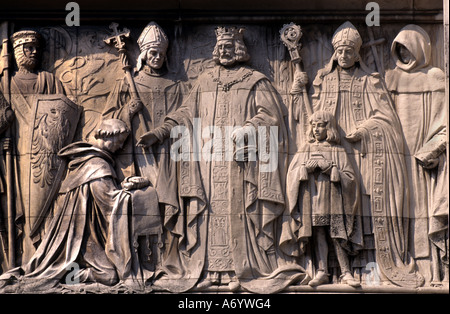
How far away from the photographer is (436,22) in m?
15.3

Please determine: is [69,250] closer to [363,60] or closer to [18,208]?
[18,208]

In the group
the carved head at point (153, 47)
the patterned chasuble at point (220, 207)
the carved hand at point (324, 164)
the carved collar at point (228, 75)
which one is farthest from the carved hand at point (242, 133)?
the carved head at point (153, 47)

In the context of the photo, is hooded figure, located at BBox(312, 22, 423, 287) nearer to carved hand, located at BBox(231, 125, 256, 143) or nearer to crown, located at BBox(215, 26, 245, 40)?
carved hand, located at BBox(231, 125, 256, 143)

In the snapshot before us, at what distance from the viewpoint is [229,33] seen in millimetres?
15164

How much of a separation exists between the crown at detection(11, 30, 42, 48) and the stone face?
0.02 m

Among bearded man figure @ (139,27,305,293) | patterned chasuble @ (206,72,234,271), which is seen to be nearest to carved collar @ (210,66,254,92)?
bearded man figure @ (139,27,305,293)

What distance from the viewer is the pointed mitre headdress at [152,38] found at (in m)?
15.1

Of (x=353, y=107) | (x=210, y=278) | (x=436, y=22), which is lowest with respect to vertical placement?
(x=210, y=278)

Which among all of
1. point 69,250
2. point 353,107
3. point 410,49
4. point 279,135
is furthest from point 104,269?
point 410,49

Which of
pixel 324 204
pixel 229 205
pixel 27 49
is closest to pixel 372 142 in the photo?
pixel 324 204

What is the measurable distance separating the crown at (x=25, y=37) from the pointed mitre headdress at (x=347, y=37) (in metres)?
3.77

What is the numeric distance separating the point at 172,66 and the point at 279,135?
5.43ft

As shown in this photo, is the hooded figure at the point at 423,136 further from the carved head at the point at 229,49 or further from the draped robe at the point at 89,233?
the draped robe at the point at 89,233

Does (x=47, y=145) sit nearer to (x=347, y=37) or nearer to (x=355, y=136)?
(x=355, y=136)
